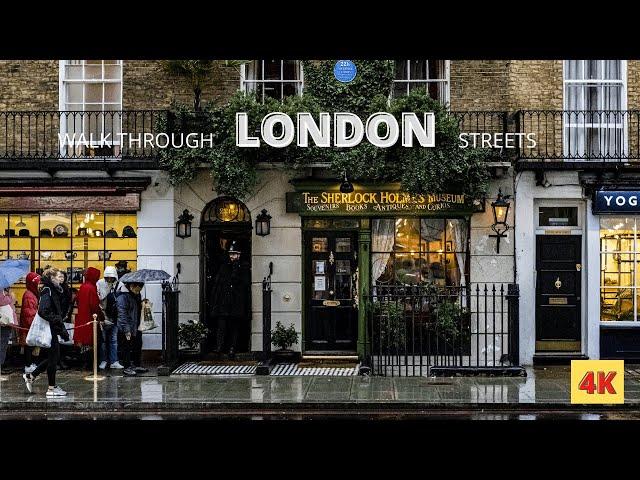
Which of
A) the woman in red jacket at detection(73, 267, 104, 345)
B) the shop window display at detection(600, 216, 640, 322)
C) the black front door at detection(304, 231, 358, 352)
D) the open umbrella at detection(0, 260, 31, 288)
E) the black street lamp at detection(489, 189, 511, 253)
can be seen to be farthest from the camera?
the black front door at detection(304, 231, 358, 352)

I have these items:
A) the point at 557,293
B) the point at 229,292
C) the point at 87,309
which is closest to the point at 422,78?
the point at 557,293

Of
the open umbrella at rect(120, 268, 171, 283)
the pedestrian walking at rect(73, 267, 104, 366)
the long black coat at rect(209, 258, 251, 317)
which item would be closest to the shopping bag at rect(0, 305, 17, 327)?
the pedestrian walking at rect(73, 267, 104, 366)

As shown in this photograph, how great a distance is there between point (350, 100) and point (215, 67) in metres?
2.82

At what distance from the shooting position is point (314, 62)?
16094 millimetres

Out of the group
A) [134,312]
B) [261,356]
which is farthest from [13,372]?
[261,356]

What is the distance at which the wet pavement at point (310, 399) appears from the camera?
11695mm

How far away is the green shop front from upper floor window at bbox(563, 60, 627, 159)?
2844 millimetres

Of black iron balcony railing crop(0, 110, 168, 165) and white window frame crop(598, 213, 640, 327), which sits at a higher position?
black iron balcony railing crop(0, 110, 168, 165)

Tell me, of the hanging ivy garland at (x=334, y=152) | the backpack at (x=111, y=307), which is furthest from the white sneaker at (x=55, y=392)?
the hanging ivy garland at (x=334, y=152)

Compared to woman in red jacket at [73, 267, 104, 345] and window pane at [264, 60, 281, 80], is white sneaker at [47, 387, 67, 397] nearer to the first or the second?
woman in red jacket at [73, 267, 104, 345]

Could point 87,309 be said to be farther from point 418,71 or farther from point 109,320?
point 418,71

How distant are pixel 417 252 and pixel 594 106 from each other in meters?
4.66

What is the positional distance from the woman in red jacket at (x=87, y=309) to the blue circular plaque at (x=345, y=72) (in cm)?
607

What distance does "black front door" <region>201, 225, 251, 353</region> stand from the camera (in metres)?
16.4
